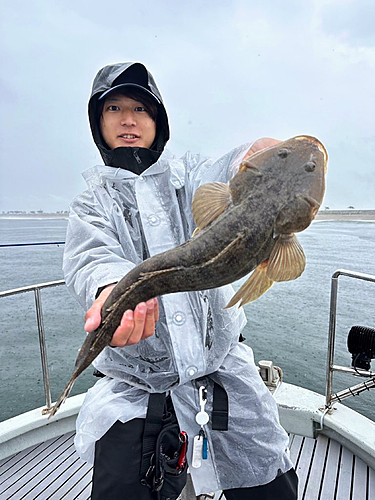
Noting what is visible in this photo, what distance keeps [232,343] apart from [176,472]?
96 cm

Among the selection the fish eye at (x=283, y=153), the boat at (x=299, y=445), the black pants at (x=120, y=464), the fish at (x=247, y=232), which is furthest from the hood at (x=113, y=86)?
the boat at (x=299, y=445)

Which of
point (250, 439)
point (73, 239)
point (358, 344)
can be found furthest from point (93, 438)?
point (358, 344)

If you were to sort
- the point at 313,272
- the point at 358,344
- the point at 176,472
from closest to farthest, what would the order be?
the point at 176,472 → the point at 358,344 → the point at 313,272

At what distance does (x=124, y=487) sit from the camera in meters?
Result: 2.38

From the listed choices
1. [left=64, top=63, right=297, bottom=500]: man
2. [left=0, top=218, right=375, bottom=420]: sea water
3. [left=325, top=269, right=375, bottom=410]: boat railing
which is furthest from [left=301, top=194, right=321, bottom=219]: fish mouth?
[left=0, top=218, right=375, bottom=420]: sea water

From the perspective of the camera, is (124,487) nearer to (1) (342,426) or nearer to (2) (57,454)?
(2) (57,454)

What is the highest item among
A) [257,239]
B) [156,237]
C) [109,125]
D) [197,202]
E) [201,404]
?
[109,125]

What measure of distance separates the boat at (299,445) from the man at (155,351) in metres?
1.47

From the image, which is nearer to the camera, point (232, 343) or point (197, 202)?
point (197, 202)

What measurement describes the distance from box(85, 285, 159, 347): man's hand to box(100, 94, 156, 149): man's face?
1.44 meters

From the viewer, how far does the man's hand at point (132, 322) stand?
174 centimetres

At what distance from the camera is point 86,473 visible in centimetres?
418

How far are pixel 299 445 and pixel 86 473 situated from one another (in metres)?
2.53

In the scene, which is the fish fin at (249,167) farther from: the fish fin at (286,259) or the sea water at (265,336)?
the sea water at (265,336)
